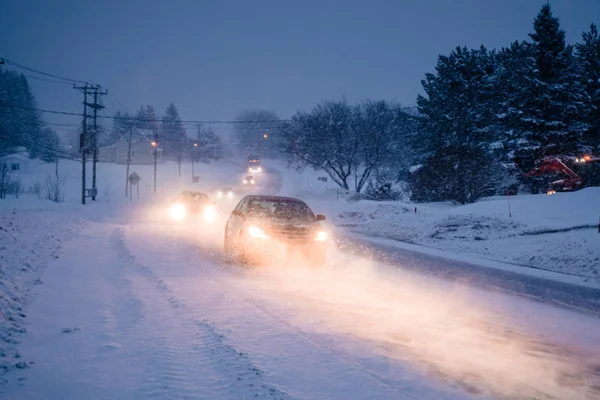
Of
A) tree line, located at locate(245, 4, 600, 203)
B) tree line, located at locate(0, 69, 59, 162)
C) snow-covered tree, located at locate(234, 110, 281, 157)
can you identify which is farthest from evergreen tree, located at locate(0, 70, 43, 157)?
snow-covered tree, located at locate(234, 110, 281, 157)

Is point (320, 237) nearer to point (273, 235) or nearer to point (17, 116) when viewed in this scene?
point (273, 235)

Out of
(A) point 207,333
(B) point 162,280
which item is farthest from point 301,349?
(B) point 162,280

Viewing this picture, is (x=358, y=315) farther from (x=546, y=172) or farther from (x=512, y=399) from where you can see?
(x=546, y=172)

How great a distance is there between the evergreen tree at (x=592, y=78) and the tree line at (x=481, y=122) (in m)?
0.08

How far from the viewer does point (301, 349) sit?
16.3 ft

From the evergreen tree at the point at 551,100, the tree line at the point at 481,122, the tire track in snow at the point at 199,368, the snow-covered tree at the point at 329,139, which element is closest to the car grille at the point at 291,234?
the tire track in snow at the point at 199,368

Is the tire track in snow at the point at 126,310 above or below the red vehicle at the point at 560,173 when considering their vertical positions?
below

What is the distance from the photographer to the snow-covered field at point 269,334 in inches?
160

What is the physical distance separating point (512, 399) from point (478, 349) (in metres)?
1.40

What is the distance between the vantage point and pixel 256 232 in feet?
34.7

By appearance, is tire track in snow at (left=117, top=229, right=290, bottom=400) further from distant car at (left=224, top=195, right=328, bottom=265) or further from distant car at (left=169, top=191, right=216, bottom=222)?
distant car at (left=169, top=191, right=216, bottom=222)

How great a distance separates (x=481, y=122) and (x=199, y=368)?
131 ft

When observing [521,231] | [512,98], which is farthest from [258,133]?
[521,231]

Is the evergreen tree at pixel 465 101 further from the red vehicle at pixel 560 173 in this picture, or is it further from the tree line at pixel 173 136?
the tree line at pixel 173 136
